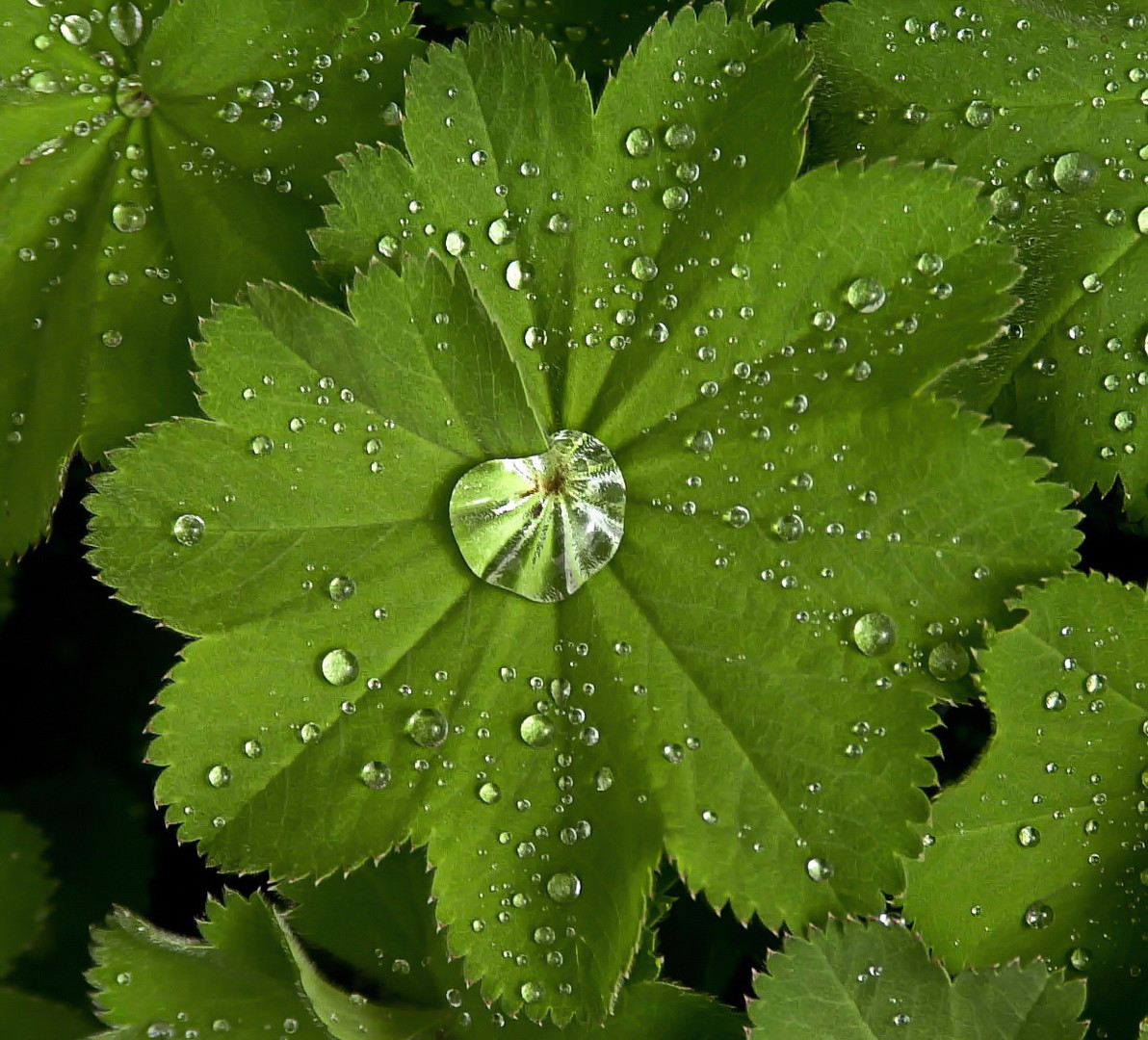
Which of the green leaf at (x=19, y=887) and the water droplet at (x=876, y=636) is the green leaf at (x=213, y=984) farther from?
the water droplet at (x=876, y=636)

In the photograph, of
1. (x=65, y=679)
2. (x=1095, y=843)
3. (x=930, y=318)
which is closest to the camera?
(x=930, y=318)

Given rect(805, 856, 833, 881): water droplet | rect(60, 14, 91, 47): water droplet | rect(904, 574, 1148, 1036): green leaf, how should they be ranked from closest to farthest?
rect(805, 856, 833, 881): water droplet → rect(904, 574, 1148, 1036): green leaf → rect(60, 14, 91, 47): water droplet

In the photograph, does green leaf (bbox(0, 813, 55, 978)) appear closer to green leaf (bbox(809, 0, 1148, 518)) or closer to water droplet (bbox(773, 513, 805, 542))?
water droplet (bbox(773, 513, 805, 542))

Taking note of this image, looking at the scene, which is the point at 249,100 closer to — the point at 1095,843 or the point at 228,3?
the point at 228,3

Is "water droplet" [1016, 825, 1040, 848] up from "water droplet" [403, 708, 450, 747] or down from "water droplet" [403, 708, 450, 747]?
down

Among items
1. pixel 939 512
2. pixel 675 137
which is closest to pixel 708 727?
pixel 939 512

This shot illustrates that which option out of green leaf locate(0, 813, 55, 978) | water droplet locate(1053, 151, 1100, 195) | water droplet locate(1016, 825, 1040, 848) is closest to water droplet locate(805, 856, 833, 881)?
water droplet locate(1016, 825, 1040, 848)

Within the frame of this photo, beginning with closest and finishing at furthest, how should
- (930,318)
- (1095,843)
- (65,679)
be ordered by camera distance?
(930,318) < (1095,843) < (65,679)
